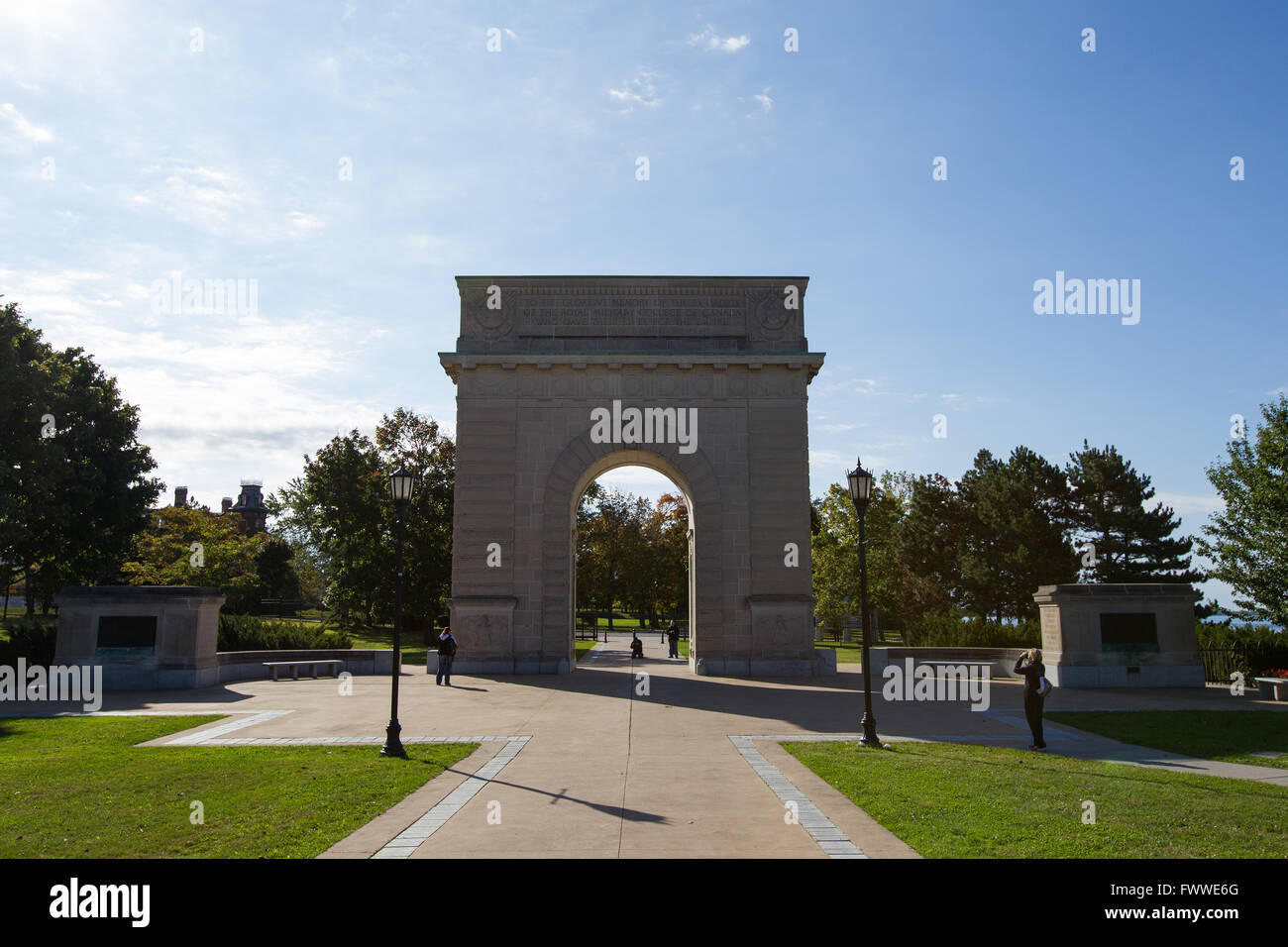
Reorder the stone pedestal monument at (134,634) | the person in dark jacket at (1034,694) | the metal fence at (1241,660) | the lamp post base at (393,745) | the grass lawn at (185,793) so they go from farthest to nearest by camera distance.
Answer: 1. the metal fence at (1241,660)
2. the stone pedestal monument at (134,634)
3. the person in dark jacket at (1034,694)
4. the lamp post base at (393,745)
5. the grass lawn at (185,793)

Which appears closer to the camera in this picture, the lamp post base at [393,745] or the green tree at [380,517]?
the lamp post base at [393,745]

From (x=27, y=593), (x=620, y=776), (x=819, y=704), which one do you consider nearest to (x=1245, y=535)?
(x=819, y=704)

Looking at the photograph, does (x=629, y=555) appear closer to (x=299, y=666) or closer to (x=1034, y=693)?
(x=299, y=666)

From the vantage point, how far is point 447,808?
912 cm

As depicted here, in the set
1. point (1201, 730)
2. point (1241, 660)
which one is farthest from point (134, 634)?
point (1241, 660)

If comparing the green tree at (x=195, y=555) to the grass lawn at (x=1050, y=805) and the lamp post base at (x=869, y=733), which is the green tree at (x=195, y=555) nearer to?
the lamp post base at (x=869, y=733)

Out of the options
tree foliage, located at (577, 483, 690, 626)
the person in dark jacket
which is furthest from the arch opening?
the person in dark jacket

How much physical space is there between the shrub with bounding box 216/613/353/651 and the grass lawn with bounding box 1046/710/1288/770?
26.9 meters

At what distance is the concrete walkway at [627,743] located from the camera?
784cm

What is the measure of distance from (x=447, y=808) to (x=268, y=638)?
25758mm

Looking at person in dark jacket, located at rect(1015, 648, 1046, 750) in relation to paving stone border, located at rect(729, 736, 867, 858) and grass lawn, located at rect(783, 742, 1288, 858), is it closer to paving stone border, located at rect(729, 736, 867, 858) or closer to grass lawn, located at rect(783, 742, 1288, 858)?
grass lawn, located at rect(783, 742, 1288, 858)

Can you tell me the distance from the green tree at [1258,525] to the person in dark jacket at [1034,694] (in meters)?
22.6

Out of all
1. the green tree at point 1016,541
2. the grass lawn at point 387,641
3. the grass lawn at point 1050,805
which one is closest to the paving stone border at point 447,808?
the grass lawn at point 1050,805
